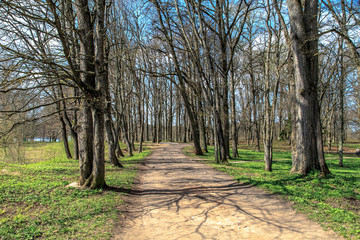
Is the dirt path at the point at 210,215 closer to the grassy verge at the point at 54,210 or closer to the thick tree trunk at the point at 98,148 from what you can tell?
the grassy verge at the point at 54,210

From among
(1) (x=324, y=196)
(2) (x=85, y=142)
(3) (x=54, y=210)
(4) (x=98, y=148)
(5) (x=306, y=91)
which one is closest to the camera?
(3) (x=54, y=210)

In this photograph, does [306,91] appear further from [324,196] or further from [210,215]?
[210,215]

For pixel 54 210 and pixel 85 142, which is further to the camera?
pixel 85 142

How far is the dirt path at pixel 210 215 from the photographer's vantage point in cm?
417

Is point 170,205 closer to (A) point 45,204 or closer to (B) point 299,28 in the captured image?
(A) point 45,204

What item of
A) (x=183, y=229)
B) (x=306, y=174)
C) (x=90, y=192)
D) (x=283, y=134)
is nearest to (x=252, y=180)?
(x=306, y=174)

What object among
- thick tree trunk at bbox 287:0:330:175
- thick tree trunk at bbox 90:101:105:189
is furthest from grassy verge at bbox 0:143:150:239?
thick tree trunk at bbox 287:0:330:175

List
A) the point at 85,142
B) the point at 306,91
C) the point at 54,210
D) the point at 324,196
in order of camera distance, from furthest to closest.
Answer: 1. the point at 306,91
2. the point at 85,142
3. the point at 324,196
4. the point at 54,210

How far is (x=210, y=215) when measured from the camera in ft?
16.6

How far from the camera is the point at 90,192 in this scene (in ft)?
21.1

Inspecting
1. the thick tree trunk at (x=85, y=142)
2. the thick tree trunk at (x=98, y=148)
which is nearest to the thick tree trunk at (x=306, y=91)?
the thick tree trunk at (x=98, y=148)

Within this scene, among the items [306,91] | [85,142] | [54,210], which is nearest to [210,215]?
[54,210]

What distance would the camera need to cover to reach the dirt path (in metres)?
4.17

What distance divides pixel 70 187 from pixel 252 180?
599cm
